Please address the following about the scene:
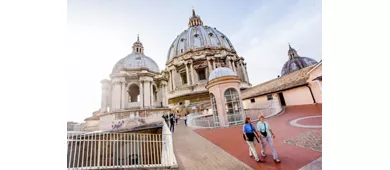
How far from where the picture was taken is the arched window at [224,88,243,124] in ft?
31.4

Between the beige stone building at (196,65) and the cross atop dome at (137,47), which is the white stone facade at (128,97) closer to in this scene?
the cross atop dome at (137,47)

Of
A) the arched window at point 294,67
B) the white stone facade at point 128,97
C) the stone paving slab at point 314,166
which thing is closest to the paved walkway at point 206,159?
the stone paving slab at point 314,166

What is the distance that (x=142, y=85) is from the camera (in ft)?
51.7

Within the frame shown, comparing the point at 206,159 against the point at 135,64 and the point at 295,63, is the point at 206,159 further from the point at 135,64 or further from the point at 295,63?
the point at 295,63

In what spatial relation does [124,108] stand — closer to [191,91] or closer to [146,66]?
[146,66]

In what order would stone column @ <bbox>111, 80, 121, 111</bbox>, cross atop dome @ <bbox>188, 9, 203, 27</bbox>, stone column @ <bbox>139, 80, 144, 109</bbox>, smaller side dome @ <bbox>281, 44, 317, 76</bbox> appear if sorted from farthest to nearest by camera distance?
cross atop dome @ <bbox>188, 9, 203, 27</bbox> < smaller side dome @ <bbox>281, 44, 317, 76</bbox> < stone column @ <bbox>139, 80, 144, 109</bbox> < stone column @ <bbox>111, 80, 121, 111</bbox>

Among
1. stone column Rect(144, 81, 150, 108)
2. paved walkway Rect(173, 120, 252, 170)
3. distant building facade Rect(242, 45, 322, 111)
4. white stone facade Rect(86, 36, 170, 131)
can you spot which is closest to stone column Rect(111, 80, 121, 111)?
white stone facade Rect(86, 36, 170, 131)

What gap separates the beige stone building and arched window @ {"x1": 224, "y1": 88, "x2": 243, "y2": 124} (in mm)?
13823

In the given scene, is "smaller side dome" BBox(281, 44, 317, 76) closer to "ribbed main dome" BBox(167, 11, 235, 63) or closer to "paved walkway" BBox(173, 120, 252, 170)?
"ribbed main dome" BBox(167, 11, 235, 63)

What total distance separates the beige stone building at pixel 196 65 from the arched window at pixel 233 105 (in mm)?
13823

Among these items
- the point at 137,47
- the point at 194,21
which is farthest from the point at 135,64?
the point at 194,21

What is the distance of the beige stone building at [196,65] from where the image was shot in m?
26.5
